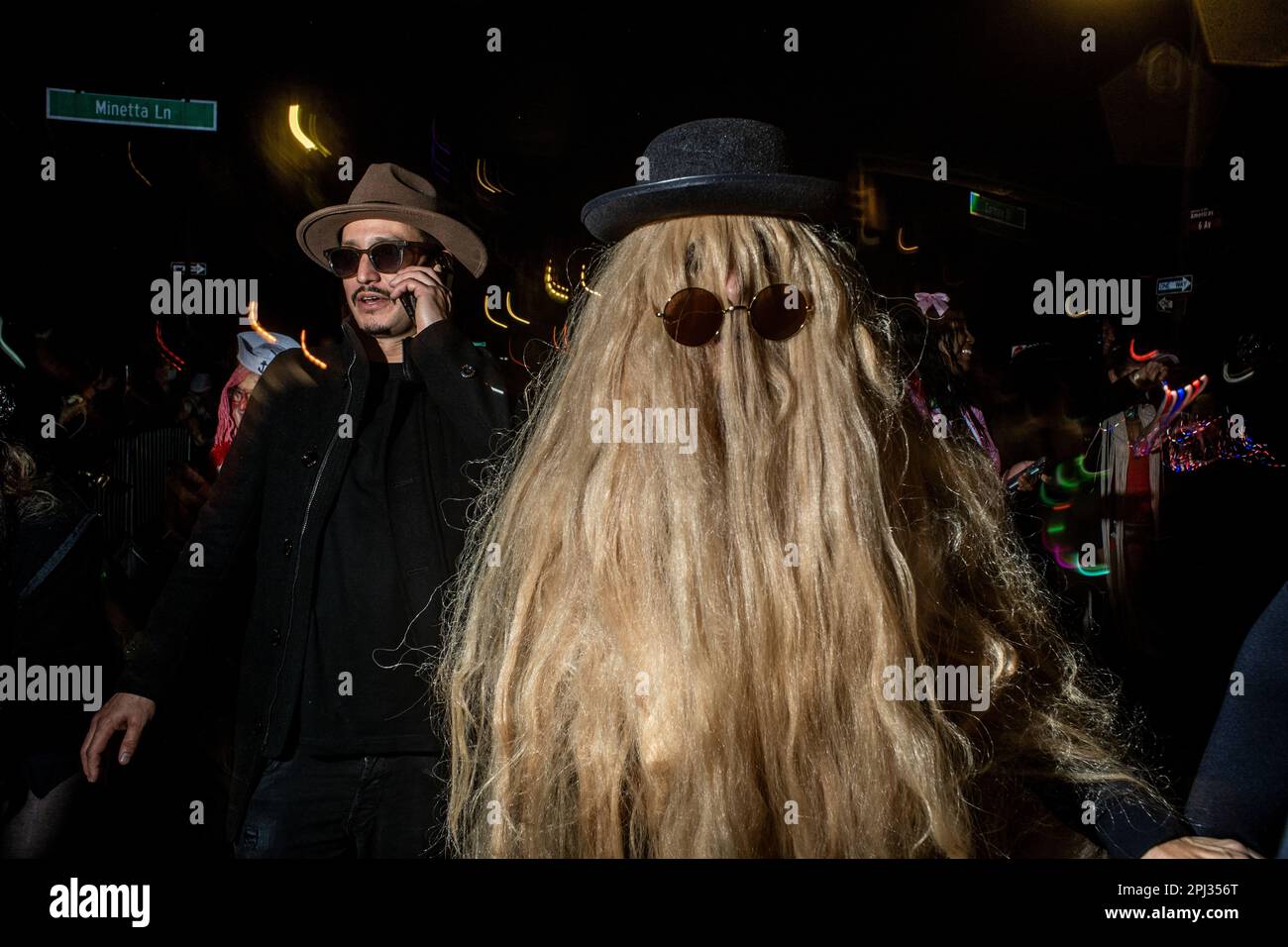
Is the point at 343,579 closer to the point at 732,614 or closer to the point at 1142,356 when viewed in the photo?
the point at 732,614

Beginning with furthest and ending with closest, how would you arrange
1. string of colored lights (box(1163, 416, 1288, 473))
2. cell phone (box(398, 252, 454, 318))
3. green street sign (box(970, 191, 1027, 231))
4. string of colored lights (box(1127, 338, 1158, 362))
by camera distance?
string of colored lights (box(1127, 338, 1158, 362)), string of colored lights (box(1163, 416, 1288, 473)), green street sign (box(970, 191, 1027, 231)), cell phone (box(398, 252, 454, 318))

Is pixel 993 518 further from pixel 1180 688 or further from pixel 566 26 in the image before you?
pixel 1180 688

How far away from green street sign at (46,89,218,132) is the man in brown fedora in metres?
0.66

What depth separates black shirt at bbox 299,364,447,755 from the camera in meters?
1.95

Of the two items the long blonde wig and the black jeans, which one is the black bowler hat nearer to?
the long blonde wig

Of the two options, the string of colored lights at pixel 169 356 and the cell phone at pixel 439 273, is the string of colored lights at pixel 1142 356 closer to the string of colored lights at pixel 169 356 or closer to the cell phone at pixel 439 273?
the cell phone at pixel 439 273

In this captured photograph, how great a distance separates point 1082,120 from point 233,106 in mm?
3038

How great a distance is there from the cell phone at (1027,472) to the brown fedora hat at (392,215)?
94.4 inches

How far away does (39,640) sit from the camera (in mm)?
2076

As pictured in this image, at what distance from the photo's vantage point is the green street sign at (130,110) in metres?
2.29

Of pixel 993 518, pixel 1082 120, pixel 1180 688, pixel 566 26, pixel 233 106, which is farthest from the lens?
pixel 1180 688

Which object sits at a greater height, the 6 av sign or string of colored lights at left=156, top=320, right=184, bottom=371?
the 6 av sign

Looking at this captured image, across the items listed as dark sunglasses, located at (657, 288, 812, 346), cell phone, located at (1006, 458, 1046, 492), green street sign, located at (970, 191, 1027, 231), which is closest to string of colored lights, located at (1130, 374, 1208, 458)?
cell phone, located at (1006, 458, 1046, 492)
